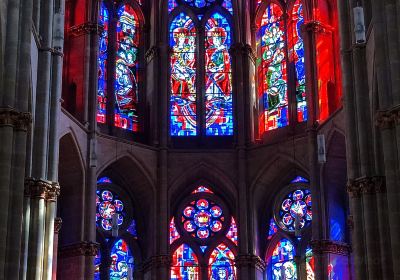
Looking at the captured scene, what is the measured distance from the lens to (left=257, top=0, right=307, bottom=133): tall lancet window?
32469 millimetres

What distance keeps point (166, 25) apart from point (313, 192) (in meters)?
8.00

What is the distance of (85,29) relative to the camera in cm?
3148

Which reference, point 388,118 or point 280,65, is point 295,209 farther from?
point 388,118

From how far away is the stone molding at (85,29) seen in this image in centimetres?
3148

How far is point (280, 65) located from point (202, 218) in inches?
220

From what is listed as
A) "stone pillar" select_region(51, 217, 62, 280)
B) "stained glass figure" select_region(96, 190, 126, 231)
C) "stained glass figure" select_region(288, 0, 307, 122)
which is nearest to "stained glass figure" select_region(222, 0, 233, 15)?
"stained glass figure" select_region(288, 0, 307, 122)

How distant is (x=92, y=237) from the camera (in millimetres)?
29344

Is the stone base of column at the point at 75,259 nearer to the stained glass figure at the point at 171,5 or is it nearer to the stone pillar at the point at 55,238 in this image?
the stone pillar at the point at 55,238

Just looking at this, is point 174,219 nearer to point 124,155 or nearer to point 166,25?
point 124,155

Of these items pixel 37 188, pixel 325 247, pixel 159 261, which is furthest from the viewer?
pixel 159 261

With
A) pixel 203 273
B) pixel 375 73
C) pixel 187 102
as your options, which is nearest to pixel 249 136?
pixel 187 102

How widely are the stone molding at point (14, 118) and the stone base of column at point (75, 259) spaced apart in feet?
27.4

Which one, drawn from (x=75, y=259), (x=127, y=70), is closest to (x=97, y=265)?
(x=75, y=259)

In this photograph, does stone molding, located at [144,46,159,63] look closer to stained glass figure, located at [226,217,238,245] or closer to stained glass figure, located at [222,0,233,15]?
stained glass figure, located at [222,0,233,15]
